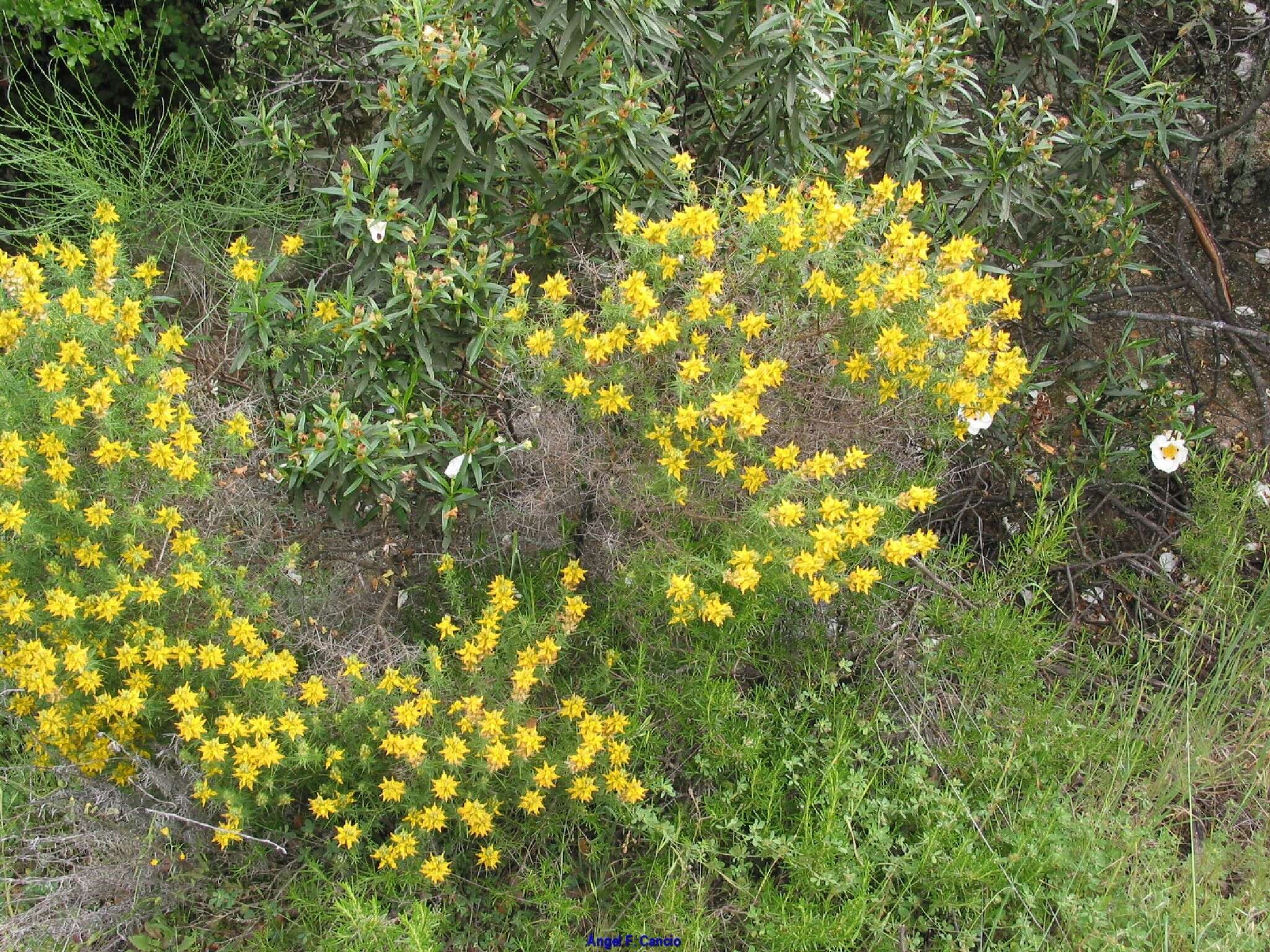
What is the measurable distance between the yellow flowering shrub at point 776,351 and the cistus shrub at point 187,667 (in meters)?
0.44

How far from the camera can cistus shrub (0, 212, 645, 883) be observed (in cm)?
234

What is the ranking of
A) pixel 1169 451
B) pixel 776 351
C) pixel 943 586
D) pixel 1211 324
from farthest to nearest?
pixel 1211 324
pixel 1169 451
pixel 943 586
pixel 776 351

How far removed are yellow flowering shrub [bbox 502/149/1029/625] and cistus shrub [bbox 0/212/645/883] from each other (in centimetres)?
44

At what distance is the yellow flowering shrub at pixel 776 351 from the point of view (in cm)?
243

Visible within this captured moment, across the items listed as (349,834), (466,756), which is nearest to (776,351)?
(466,756)

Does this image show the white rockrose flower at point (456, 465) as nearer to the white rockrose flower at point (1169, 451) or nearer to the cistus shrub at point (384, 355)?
the cistus shrub at point (384, 355)

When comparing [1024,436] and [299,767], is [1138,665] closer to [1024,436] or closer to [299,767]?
[1024,436]

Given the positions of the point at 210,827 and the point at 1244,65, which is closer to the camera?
the point at 210,827

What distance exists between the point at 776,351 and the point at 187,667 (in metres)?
1.50

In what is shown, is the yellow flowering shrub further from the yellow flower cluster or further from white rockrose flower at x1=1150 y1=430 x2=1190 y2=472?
white rockrose flower at x1=1150 y1=430 x2=1190 y2=472

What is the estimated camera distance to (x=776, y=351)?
2.70 m

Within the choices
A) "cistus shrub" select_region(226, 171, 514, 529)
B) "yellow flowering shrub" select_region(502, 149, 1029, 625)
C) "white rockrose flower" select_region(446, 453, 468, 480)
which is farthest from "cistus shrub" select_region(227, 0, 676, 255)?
"white rockrose flower" select_region(446, 453, 468, 480)

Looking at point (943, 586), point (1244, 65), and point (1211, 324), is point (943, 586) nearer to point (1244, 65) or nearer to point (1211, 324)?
point (1211, 324)

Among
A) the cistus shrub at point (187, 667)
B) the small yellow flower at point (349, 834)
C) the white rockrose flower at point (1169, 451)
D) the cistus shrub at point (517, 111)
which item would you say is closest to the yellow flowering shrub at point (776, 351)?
the cistus shrub at point (517, 111)
